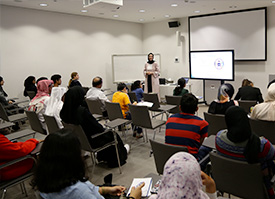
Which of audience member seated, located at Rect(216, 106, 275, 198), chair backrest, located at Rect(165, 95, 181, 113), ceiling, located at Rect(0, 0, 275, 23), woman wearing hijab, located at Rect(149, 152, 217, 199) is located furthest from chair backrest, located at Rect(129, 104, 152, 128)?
ceiling, located at Rect(0, 0, 275, 23)

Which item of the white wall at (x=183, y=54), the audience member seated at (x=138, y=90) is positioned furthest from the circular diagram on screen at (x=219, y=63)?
the audience member seated at (x=138, y=90)

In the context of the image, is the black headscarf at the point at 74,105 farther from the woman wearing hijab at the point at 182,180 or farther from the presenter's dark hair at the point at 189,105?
the woman wearing hijab at the point at 182,180

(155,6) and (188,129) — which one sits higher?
(155,6)

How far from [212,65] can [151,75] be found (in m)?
1.96

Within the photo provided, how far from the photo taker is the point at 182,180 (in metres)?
1.14

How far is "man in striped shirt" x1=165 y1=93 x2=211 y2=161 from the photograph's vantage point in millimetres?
2465

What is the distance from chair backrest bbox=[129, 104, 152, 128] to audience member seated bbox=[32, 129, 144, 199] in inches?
99.9

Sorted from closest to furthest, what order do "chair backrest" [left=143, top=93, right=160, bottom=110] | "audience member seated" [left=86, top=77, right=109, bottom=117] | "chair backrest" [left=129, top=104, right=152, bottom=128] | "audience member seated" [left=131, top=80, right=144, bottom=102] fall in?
"chair backrest" [left=129, top=104, right=152, bottom=128] < "audience member seated" [left=86, top=77, right=109, bottom=117] < "chair backrest" [left=143, top=93, right=160, bottom=110] < "audience member seated" [left=131, top=80, right=144, bottom=102]

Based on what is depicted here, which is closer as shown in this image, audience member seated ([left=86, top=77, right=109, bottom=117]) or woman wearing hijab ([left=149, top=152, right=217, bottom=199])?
woman wearing hijab ([left=149, top=152, right=217, bottom=199])

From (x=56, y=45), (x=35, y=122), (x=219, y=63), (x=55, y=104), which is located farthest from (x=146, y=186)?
(x=56, y=45)

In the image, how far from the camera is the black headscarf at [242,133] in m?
1.88

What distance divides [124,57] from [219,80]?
3493 millimetres

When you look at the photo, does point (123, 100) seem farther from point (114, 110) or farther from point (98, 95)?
point (98, 95)

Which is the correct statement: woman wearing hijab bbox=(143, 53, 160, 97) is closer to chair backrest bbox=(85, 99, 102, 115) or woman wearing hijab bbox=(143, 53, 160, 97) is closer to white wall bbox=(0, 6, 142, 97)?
white wall bbox=(0, 6, 142, 97)
